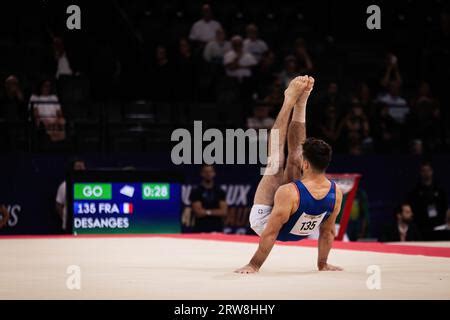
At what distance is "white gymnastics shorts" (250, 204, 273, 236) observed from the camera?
27.4 feet

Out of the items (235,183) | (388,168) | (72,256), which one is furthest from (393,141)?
(72,256)

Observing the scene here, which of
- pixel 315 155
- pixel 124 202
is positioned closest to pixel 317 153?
pixel 315 155

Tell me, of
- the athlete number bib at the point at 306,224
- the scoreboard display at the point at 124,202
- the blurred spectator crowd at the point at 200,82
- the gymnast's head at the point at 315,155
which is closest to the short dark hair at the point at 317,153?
the gymnast's head at the point at 315,155

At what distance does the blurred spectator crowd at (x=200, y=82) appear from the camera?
1519cm

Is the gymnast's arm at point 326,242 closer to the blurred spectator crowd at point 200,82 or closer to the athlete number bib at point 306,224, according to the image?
the athlete number bib at point 306,224

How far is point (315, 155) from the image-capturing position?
7.68 metres

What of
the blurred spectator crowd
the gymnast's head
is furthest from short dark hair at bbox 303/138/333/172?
the blurred spectator crowd

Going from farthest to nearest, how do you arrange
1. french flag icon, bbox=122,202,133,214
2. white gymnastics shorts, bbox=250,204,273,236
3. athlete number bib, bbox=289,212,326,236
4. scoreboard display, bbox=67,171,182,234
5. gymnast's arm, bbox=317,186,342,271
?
french flag icon, bbox=122,202,133,214
scoreboard display, bbox=67,171,182,234
white gymnastics shorts, bbox=250,204,273,236
gymnast's arm, bbox=317,186,342,271
athlete number bib, bbox=289,212,326,236

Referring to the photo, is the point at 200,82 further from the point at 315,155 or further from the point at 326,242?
the point at 315,155

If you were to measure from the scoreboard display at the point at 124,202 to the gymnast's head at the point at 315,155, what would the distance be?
648 cm

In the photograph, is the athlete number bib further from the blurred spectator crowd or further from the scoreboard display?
the blurred spectator crowd

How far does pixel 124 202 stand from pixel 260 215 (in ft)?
19.1

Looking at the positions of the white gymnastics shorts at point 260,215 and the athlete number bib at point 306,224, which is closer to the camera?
the athlete number bib at point 306,224

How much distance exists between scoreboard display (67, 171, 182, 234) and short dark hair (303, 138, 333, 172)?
6.51 metres
